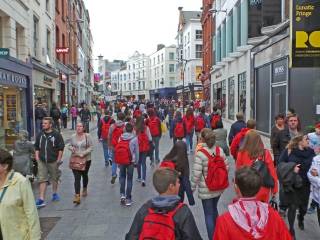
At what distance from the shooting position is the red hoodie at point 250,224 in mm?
2727

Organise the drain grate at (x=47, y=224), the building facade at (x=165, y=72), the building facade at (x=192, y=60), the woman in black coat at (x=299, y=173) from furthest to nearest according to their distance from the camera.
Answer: the building facade at (x=165, y=72), the building facade at (x=192, y=60), the drain grate at (x=47, y=224), the woman in black coat at (x=299, y=173)

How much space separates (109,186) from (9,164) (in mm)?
5899

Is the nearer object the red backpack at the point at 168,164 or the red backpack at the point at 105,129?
→ the red backpack at the point at 168,164

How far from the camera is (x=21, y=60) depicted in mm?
18297

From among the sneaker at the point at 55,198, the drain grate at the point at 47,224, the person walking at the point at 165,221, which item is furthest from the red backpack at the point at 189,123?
the person walking at the point at 165,221

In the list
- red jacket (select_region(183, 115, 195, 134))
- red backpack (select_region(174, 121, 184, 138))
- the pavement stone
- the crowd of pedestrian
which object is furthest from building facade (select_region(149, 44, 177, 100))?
the pavement stone

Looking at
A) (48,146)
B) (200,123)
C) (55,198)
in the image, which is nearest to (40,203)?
(55,198)

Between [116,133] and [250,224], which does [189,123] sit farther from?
[250,224]

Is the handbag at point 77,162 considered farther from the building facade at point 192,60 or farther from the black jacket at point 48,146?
the building facade at point 192,60

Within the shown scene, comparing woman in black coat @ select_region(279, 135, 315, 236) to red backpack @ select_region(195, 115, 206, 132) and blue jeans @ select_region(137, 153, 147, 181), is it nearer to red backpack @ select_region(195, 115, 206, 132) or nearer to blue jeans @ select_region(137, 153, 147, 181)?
blue jeans @ select_region(137, 153, 147, 181)

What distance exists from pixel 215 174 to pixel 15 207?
2.62m

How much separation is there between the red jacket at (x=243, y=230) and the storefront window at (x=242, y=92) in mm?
20632

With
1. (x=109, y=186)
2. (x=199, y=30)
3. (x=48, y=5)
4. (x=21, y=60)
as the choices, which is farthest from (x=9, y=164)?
(x=199, y=30)

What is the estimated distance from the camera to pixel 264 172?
16.8 feet
